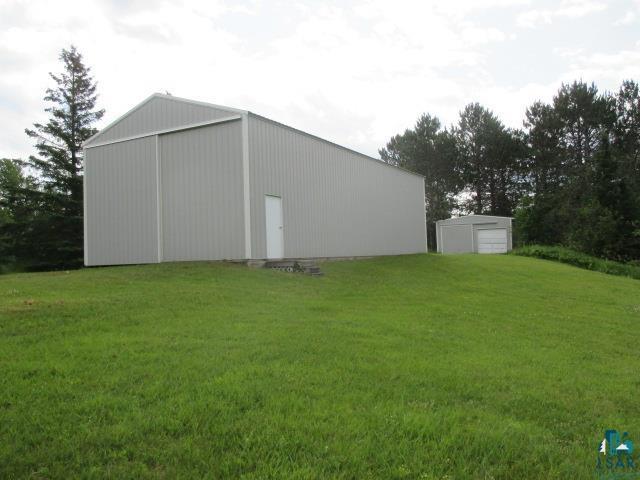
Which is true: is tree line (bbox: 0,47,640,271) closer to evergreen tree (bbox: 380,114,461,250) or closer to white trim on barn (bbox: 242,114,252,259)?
evergreen tree (bbox: 380,114,461,250)

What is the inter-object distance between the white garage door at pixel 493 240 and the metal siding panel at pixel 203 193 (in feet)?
69.8

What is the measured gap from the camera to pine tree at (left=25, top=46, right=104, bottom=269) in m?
26.4

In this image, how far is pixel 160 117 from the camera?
14922 mm

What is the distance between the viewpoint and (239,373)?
4.28 metres

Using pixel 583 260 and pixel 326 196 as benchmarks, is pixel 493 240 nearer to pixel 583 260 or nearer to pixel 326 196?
pixel 583 260

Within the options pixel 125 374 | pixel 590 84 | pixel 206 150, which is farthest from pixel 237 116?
pixel 590 84

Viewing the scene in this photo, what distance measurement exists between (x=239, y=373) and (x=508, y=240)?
28.7 metres

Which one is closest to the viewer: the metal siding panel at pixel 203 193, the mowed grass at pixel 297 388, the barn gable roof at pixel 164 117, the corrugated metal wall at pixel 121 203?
the mowed grass at pixel 297 388

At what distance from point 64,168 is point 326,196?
19.0 meters

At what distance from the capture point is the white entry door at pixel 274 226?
1402 centimetres

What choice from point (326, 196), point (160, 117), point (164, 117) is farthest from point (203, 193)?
point (326, 196)

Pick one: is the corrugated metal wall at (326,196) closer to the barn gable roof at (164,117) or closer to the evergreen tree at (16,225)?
the barn gable roof at (164,117)

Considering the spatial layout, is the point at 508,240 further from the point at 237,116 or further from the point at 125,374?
the point at 125,374

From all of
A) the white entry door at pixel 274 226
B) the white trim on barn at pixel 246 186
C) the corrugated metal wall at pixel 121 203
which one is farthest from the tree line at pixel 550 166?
the corrugated metal wall at pixel 121 203
